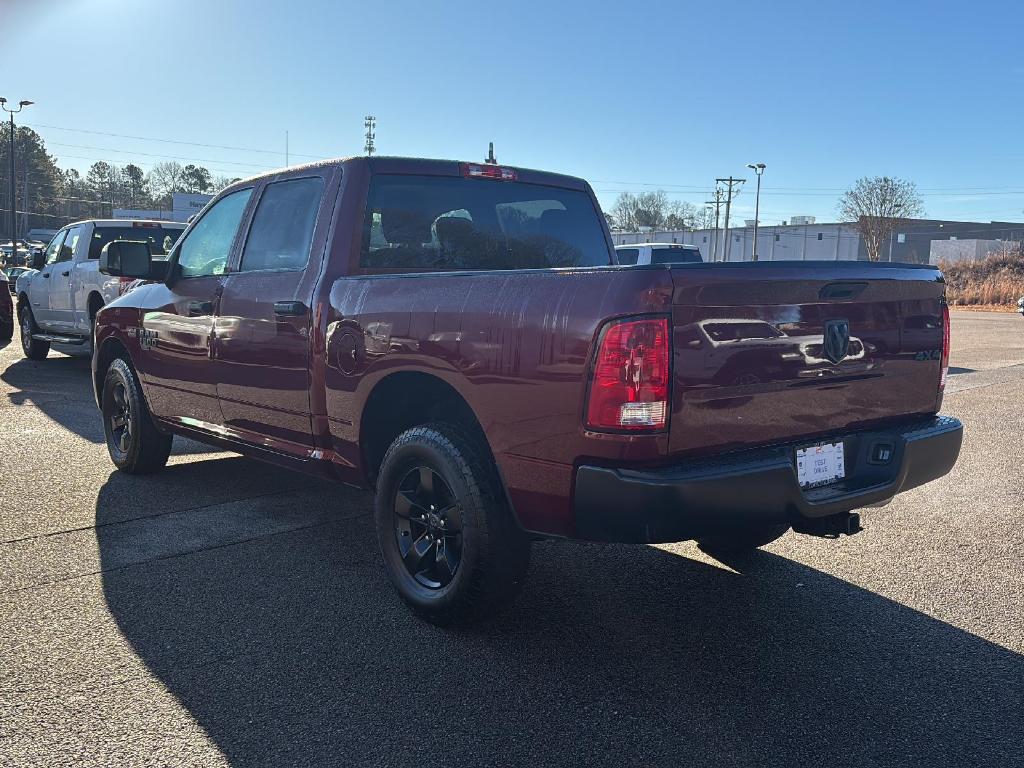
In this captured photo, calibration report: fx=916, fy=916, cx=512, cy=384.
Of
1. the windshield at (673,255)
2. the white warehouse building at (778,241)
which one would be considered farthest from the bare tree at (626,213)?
the windshield at (673,255)

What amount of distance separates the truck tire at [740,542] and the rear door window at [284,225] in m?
2.38

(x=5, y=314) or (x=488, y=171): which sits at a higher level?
(x=488, y=171)

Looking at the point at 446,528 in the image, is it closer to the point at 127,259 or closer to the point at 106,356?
the point at 127,259

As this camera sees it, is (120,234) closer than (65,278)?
Yes

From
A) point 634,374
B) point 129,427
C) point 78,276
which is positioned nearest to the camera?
point 634,374

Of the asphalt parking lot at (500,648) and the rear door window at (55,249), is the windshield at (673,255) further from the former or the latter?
the asphalt parking lot at (500,648)

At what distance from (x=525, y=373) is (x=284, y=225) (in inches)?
82.3

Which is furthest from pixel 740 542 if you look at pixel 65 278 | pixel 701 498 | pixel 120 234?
pixel 65 278

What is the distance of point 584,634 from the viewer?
3.55 meters

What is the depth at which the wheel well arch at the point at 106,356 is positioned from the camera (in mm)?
5941

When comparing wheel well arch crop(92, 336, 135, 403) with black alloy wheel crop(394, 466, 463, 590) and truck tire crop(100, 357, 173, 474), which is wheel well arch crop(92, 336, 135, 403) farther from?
black alloy wheel crop(394, 466, 463, 590)

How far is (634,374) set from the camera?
282cm

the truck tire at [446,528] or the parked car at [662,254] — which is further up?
the parked car at [662,254]

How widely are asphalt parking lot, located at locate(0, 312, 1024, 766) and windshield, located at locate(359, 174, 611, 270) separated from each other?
4.90 ft
